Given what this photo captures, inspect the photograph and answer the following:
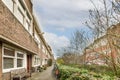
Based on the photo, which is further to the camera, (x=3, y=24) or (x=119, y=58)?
(x=3, y=24)

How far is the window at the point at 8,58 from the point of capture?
1357cm

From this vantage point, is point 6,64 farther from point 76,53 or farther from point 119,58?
point 76,53

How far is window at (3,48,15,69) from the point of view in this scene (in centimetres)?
1357

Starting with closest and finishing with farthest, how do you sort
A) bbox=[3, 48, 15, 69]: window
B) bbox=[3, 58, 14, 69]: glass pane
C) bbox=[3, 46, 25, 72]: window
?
bbox=[3, 46, 25, 72]: window
bbox=[3, 48, 15, 69]: window
bbox=[3, 58, 14, 69]: glass pane

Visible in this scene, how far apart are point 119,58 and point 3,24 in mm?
5824

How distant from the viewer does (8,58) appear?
14492mm

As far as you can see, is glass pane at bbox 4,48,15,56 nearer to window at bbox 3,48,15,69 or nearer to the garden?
window at bbox 3,48,15,69

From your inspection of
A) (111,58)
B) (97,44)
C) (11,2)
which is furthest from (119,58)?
(11,2)

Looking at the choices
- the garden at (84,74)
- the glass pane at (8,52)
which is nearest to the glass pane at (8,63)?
the glass pane at (8,52)

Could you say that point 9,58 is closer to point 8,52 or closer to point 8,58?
point 8,58

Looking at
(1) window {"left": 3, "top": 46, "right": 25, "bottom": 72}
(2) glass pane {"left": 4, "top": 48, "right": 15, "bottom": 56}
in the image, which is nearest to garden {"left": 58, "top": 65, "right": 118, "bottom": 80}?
(1) window {"left": 3, "top": 46, "right": 25, "bottom": 72}

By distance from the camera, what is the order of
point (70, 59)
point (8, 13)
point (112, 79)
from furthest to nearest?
point (70, 59), point (8, 13), point (112, 79)

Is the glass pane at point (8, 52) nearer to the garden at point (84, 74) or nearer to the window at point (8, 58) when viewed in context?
the window at point (8, 58)

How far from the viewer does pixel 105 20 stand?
32.5ft
